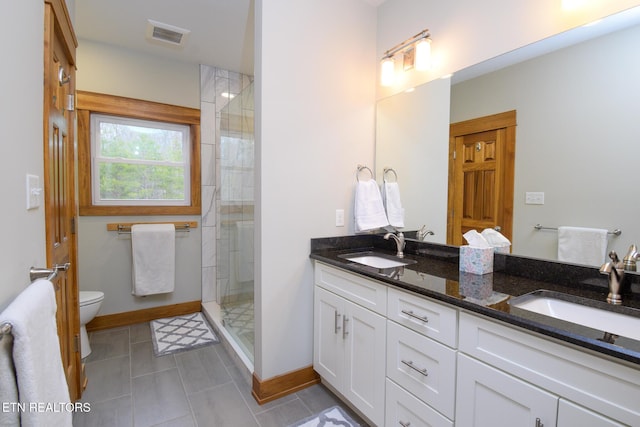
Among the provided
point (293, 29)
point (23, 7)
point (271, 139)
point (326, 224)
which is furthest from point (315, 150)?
point (23, 7)

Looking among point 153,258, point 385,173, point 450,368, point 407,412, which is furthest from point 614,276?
point 153,258

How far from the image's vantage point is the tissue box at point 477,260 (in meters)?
1.45

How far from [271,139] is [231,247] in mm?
1277

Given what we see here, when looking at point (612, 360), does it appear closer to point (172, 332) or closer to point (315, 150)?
point (315, 150)

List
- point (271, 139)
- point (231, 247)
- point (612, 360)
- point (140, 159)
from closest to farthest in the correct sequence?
point (612, 360) < point (271, 139) < point (231, 247) < point (140, 159)

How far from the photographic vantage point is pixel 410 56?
1956 mm

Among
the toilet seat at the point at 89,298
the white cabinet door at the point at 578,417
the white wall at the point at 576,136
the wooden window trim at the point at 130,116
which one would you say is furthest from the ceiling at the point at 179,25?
the white cabinet door at the point at 578,417

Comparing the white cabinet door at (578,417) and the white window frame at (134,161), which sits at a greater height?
the white window frame at (134,161)

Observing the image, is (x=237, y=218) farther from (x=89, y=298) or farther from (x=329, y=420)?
(x=329, y=420)

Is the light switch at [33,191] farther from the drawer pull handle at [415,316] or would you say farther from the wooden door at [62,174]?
the drawer pull handle at [415,316]

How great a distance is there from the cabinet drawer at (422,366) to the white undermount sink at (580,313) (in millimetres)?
337

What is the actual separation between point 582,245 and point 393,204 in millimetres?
1069

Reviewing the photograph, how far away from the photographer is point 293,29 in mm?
1838

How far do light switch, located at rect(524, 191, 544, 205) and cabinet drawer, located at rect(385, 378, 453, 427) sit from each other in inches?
40.5
